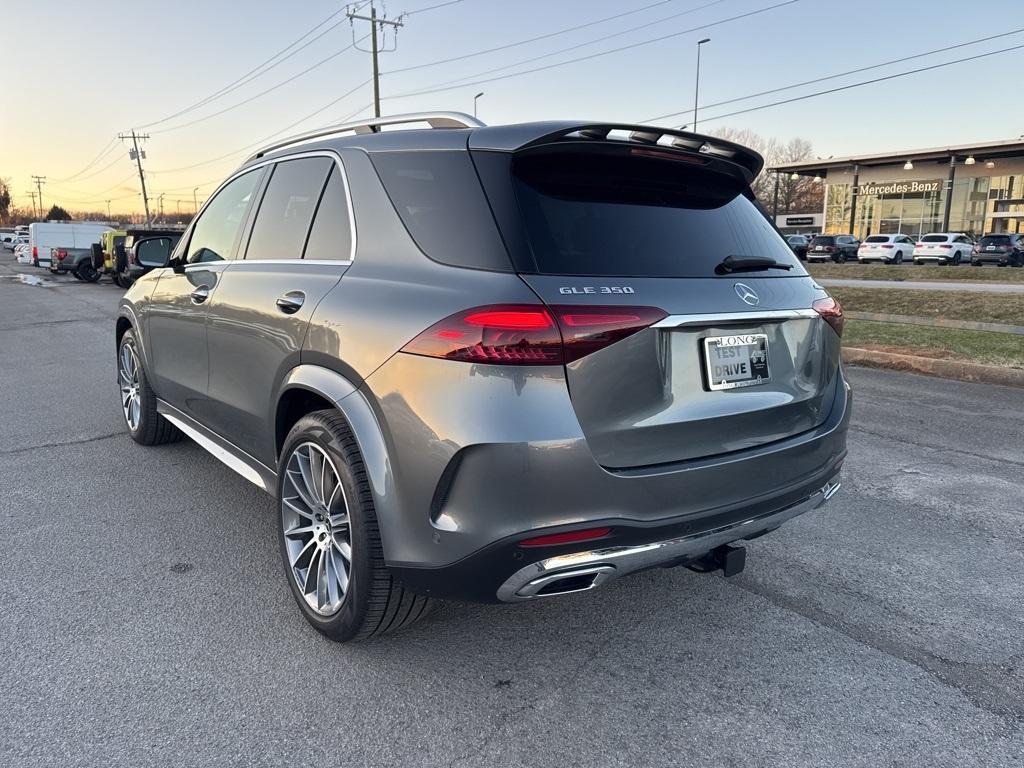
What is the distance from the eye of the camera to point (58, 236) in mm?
31562

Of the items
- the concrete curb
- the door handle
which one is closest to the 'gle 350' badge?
the door handle

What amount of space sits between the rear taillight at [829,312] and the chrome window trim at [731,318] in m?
0.11

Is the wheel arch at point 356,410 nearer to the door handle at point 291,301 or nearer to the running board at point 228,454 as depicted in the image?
the door handle at point 291,301

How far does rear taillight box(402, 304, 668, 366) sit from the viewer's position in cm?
217

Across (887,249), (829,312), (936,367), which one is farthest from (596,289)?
(887,249)

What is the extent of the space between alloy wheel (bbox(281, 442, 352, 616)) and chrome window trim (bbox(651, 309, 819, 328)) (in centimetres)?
129

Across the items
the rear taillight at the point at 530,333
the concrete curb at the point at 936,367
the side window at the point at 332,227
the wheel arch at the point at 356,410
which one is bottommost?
the concrete curb at the point at 936,367

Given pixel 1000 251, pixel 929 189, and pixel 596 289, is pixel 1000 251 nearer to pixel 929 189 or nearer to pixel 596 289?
pixel 929 189

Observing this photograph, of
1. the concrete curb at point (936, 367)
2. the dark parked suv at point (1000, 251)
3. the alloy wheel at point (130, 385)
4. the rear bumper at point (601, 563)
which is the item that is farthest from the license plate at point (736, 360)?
the dark parked suv at point (1000, 251)

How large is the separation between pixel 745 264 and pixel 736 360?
0.43 m

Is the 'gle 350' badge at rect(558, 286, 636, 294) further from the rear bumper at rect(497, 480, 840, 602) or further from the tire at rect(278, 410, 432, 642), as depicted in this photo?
the tire at rect(278, 410, 432, 642)

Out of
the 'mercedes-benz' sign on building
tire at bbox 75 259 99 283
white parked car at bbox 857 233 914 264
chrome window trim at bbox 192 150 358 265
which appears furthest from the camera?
the 'mercedes-benz' sign on building

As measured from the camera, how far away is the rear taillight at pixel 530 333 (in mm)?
2168

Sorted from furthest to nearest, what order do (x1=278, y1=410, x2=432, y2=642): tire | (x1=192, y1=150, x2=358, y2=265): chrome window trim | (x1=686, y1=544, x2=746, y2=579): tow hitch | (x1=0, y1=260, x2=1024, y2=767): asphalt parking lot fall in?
(x1=192, y1=150, x2=358, y2=265): chrome window trim, (x1=686, y1=544, x2=746, y2=579): tow hitch, (x1=278, y1=410, x2=432, y2=642): tire, (x1=0, y1=260, x2=1024, y2=767): asphalt parking lot
